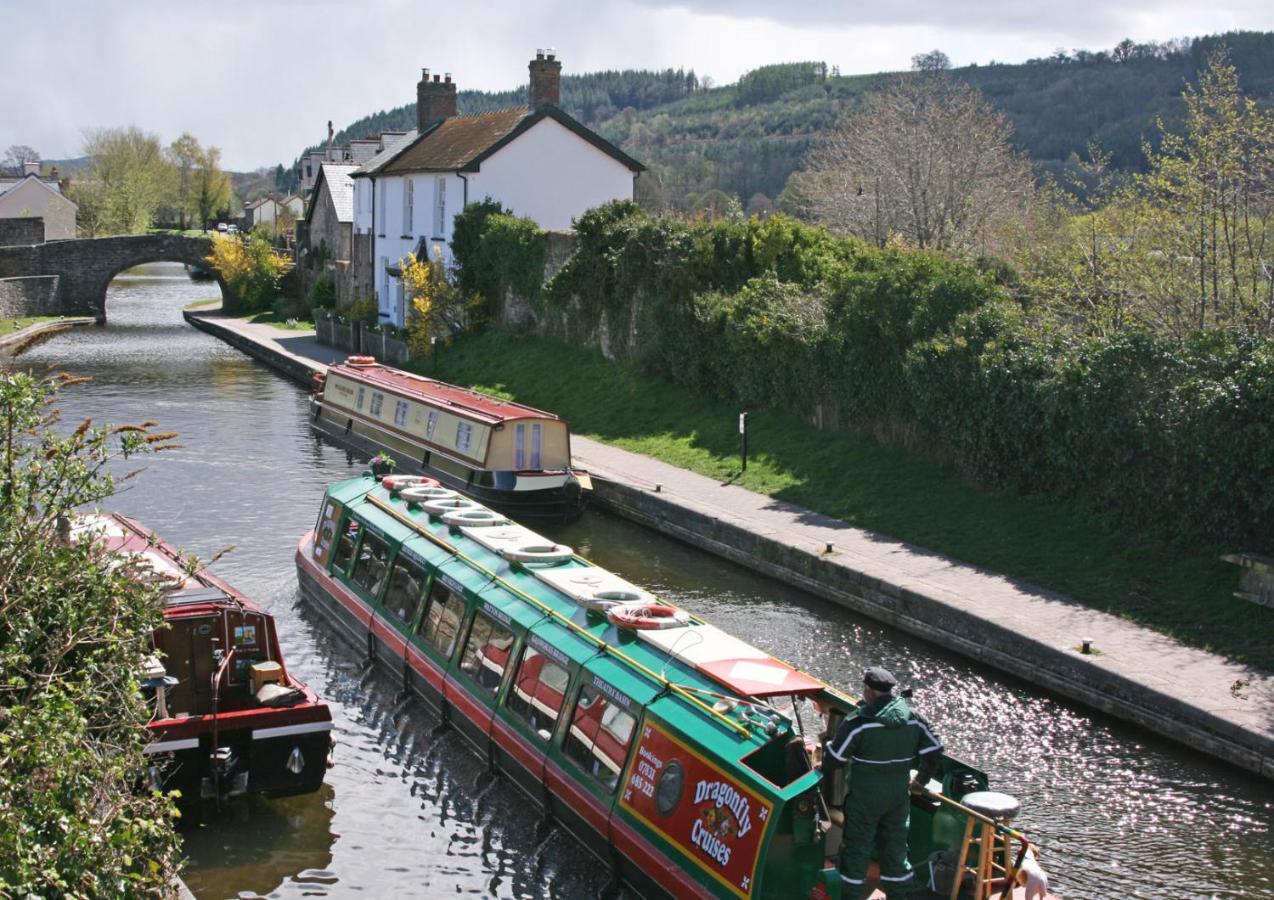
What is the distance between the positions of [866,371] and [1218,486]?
25.3 feet

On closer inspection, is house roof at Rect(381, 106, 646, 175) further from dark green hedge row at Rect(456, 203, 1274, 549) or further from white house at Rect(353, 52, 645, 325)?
dark green hedge row at Rect(456, 203, 1274, 549)

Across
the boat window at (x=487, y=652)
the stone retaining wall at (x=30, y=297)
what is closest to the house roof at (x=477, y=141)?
the stone retaining wall at (x=30, y=297)

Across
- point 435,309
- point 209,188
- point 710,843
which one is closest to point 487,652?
point 710,843

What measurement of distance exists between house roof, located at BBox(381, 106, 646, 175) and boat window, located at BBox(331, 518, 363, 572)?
22720mm

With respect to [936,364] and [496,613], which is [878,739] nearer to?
[496,613]

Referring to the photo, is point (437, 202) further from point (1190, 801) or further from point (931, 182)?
point (1190, 801)

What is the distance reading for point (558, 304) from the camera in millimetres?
33688

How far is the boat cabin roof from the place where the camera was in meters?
9.84

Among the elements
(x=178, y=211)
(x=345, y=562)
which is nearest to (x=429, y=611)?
(x=345, y=562)

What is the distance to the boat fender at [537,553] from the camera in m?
13.8

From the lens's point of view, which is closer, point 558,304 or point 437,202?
point 558,304

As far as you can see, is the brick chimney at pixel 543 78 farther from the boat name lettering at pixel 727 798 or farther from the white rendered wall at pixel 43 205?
the white rendered wall at pixel 43 205

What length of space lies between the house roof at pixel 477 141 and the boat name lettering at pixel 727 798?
30.6m

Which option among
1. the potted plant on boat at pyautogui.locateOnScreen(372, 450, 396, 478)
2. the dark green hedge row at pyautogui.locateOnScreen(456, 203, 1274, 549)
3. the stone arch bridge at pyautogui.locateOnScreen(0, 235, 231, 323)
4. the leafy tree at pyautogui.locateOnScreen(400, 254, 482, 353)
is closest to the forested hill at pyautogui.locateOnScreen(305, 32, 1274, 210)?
the stone arch bridge at pyautogui.locateOnScreen(0, 235, 231, 323)
